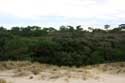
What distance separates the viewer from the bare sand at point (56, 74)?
17.2 m

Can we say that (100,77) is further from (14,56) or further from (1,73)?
(14,56)

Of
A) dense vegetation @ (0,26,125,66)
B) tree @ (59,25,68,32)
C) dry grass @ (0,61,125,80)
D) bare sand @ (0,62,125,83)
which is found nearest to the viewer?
bare sand @ (0,62,125,83)

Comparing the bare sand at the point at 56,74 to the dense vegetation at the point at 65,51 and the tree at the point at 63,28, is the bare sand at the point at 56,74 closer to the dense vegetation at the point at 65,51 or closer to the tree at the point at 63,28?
the dense vegetation at the point at 65,51

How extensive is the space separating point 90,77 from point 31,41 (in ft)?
33.6

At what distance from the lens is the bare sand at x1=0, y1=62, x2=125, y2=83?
17.2m

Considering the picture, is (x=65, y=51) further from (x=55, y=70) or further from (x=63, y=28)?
(x=63, y=28)

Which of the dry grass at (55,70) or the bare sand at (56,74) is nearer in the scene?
the bare sand at (56,74)

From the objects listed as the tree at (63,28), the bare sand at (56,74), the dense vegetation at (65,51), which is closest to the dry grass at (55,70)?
the bare sand at (56,74)

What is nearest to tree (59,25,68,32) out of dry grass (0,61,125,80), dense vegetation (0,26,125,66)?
dense vegetation (0,26,125,66)

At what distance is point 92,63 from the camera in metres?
24.0

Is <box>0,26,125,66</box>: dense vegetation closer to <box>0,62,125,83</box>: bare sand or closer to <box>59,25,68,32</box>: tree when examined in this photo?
<box>0,62,125,83</box>: bare sand

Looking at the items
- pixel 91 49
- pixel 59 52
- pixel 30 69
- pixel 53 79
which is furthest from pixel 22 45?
pixel 53 79

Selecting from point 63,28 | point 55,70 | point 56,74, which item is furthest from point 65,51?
point 63,28

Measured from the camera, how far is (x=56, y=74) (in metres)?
18.1
